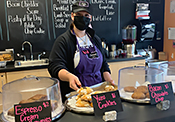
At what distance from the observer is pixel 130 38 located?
4.09 metres

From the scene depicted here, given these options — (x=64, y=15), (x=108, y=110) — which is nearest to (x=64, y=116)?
(x=108, y=110)

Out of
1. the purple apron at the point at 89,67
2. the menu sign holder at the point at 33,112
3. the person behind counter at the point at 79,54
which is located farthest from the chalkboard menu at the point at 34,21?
the menu sign holder at the point at 33,112

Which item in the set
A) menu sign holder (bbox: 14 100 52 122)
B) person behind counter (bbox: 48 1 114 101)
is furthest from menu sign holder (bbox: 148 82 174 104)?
person behind counter (bbox: 48 1 114 101)

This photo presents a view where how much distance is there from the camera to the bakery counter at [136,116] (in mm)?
1059

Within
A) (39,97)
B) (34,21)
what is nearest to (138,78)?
(39,97)

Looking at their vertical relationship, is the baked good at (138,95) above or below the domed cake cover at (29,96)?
below

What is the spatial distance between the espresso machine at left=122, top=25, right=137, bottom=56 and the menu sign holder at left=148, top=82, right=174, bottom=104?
2.86m

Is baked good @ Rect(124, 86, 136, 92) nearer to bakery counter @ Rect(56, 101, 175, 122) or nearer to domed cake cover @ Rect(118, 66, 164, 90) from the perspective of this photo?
domed cake cover @ Rect(118, 66, 164, 90)

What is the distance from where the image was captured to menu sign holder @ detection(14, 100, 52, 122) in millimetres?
956

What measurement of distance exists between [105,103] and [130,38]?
3222mm

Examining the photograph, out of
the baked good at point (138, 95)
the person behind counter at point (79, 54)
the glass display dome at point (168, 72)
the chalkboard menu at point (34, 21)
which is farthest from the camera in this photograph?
the chalkboard menu at point (34, 21)

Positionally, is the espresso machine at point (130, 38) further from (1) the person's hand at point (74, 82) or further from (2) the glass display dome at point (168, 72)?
(1) the person's hand at point (74, 82)

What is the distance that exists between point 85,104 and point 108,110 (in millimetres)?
168

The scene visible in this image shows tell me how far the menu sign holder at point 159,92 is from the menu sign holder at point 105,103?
0.26 m
